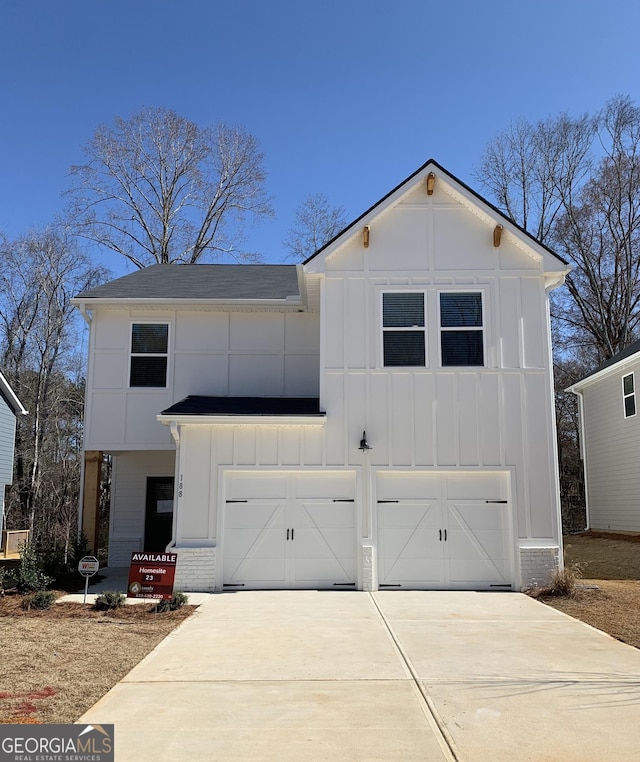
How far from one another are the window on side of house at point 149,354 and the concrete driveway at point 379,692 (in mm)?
7001

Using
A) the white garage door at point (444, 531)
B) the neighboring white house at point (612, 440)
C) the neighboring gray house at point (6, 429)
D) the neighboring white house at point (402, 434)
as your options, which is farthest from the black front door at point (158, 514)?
the neighboring white house at point (612, 440)

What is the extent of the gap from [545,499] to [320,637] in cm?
601

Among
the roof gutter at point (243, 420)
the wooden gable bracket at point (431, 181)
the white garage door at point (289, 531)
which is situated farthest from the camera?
the wooden gable bracket at point (431, 181)

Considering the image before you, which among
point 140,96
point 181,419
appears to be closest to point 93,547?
point 181,419

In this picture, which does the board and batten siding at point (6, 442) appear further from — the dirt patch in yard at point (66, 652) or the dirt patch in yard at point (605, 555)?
the dirt patch in yard at point (605, 555)

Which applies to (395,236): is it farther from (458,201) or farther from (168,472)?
(168,472)

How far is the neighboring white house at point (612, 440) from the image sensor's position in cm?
1916

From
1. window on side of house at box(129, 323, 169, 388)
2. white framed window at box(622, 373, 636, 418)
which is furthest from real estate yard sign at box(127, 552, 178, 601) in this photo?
white framed window at box(622, 373, 636, 418)

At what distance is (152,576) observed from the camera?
10.4 metres

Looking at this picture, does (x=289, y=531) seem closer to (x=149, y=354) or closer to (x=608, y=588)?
(x=149, y=354)

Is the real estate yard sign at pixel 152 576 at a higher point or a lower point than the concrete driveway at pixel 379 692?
higher

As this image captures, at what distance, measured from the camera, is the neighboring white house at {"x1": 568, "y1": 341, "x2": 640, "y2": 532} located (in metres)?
19.2

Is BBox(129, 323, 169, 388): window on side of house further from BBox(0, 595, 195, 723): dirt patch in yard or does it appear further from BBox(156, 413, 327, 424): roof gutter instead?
BBox(0, 595, 195, 723): dirt patch in yard

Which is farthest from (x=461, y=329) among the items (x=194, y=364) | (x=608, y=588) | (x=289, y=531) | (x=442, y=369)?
A: (x=194, y=364)
